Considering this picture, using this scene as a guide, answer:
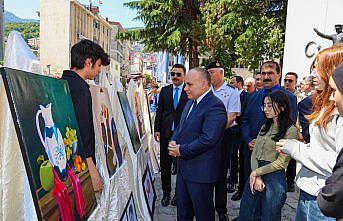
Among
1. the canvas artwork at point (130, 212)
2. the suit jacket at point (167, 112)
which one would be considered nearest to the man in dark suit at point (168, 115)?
the suit jacket at point (167, 112)

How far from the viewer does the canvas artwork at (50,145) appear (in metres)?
1.29

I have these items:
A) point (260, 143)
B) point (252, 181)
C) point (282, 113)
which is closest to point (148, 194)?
point (252, 181)

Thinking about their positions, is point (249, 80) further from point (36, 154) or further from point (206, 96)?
point (36, 154)

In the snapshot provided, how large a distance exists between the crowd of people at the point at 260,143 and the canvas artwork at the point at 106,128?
0.49 meters

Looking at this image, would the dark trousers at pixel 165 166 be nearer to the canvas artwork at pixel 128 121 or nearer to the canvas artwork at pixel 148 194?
the canvas artwork at pixel 148 194

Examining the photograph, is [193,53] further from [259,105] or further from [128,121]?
[128,121]

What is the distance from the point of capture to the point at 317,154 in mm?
1643

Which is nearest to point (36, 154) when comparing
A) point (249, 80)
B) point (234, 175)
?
point (234, 175)

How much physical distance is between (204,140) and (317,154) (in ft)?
3.58

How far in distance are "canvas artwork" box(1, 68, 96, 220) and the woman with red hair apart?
1192 mm

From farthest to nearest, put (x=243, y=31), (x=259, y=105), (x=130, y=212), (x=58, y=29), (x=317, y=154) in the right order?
(x=58, y=29) < (x=243, y=31) < (x=259, y=105) < (x=130, y=212) < (x=317, y=154)

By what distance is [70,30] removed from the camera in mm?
47625

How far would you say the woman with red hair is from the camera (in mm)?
1601

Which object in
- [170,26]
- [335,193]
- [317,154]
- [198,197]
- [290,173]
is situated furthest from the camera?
[170,26]
